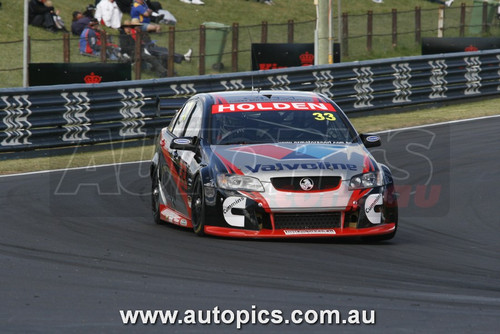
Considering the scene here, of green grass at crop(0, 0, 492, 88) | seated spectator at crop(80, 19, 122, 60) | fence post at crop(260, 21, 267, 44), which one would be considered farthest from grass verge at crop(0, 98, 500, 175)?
fence post at crop(260, 21, 267, 44)

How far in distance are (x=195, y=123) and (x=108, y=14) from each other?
69.1ft

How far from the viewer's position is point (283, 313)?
6.17 metres

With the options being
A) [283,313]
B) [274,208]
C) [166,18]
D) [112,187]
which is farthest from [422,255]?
[166,18]

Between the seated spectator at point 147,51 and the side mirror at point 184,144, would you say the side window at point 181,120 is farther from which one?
the seated spectator at point 147,51

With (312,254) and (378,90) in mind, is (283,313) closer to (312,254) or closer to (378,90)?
(312,254)

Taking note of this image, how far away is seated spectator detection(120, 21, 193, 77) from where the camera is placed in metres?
28.1

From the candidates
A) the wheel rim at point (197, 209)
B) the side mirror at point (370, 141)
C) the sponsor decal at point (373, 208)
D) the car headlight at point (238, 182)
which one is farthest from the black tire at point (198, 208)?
the side mirror at point (370, 141)

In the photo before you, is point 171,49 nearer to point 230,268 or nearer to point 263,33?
point 263,33

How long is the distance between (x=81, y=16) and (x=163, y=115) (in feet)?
38.2

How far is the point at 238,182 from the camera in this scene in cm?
918

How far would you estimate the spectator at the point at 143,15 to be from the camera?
2994 centimetres

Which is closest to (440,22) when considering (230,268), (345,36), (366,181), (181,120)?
(345,36)

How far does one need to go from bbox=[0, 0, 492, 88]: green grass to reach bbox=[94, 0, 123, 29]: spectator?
45 centimetres

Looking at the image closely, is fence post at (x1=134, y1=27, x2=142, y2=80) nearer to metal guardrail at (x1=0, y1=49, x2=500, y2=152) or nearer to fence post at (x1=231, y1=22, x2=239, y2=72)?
fence post at (x1=231, y1=22, x2=239, y2=72)
